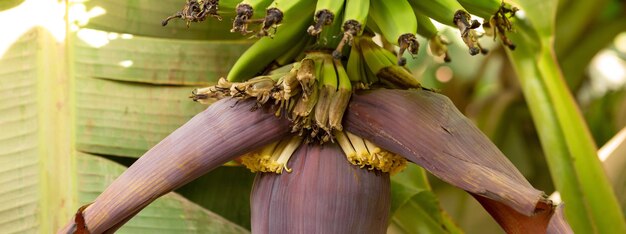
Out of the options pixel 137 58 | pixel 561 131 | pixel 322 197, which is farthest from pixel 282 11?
pixel 561 131

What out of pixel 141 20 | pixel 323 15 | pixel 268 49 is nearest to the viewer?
pixel 323 15

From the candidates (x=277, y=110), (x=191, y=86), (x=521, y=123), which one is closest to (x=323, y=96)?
(x=277, y=110)

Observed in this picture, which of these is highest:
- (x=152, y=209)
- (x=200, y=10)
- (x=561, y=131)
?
(x=200, y=10)

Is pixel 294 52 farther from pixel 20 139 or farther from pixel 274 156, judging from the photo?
pixel 20 139

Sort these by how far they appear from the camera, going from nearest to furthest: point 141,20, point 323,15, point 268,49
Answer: point 323,15 < point 268,49 < point 141,20

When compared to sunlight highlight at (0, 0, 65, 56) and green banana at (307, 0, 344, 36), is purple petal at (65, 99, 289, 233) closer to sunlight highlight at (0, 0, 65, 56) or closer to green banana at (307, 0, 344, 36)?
green banana at (307, 0, 344, 36)

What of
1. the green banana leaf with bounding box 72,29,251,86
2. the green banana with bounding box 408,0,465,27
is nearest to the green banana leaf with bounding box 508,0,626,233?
the green banana with bounding box 408,0,465,27

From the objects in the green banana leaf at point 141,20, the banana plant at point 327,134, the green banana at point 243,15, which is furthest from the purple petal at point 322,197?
the green banana leaf at point 141,20
